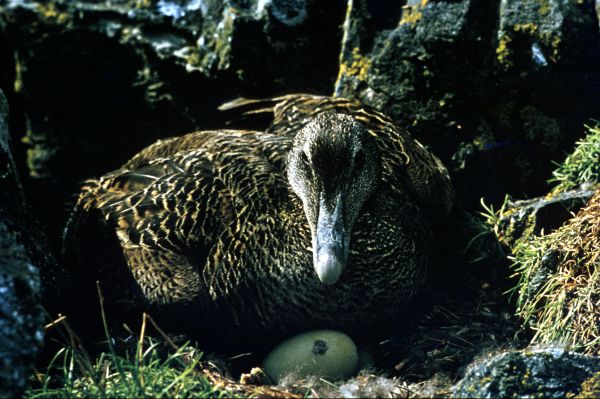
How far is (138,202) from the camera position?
17.3 ft

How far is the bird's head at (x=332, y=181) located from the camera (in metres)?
4.42

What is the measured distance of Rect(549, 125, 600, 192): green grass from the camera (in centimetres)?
550

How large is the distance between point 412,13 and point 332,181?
2.06 m

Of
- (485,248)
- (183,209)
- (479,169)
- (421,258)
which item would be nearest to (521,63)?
(479,169)

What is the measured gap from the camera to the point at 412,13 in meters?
6.09

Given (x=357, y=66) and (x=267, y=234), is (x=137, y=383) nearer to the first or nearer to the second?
(x=267, y=234)

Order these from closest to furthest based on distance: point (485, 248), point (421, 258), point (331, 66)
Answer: point (421, 258)
point (485, 248)
point (331, 66)

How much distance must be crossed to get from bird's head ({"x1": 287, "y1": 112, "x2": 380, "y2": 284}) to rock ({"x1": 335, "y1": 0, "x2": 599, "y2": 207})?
1292 millimetres

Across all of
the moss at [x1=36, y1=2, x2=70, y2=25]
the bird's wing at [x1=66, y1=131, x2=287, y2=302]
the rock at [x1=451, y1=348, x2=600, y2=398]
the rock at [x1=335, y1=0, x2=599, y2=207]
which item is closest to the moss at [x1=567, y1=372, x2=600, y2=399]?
the rock at [x1=451, y1=348, x2=600, y2=398]

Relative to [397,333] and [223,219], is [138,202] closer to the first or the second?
[223,219]

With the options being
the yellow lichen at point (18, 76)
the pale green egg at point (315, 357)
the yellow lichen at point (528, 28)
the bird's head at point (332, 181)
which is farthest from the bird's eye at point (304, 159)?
the yellow lichen at point (18, 76)

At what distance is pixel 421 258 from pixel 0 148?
8.18 feet

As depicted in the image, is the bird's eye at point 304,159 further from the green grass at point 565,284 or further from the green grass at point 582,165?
the green grass at point 582,165

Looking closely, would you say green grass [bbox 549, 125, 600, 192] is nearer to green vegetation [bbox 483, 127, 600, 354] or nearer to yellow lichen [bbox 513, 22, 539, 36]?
green vegetation [bbox 483, 127, 600, 354]
